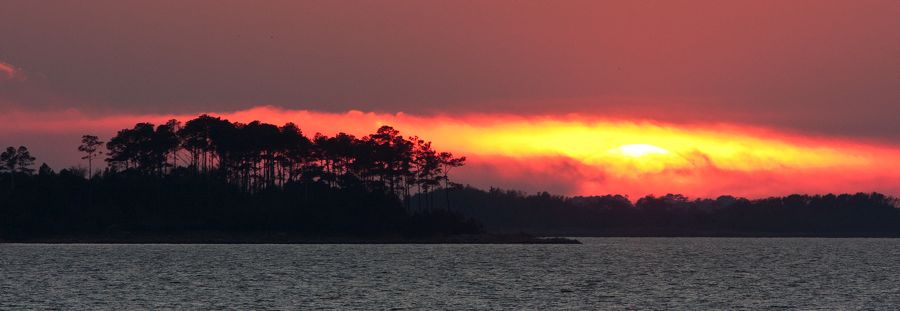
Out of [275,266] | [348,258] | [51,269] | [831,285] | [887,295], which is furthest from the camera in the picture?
[348,258]

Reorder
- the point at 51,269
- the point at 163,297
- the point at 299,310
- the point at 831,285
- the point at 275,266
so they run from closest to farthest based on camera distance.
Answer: the point at 299,310 → the point at 163,297 → the point at 831,285 → the point at 51,269 → the point at 275,266

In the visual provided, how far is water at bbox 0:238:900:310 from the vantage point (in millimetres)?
97000

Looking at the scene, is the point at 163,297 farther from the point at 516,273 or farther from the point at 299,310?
the point at 516,273

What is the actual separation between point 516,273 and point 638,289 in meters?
32.5

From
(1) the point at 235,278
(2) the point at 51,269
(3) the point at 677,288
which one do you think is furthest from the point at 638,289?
(2) the point at 51,269

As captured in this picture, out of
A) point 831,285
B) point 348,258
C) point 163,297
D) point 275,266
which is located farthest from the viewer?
point 348,258

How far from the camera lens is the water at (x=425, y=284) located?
318 ft

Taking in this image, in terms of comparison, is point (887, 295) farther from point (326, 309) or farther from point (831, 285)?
point (326, 309)

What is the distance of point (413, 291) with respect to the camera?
363ft

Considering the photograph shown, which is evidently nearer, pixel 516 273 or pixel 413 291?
pixel 413 291

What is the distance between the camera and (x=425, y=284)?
121 metres

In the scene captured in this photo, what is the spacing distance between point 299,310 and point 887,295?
191 feet

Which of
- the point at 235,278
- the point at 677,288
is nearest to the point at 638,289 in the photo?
the point at 677,288

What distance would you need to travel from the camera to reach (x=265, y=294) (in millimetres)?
105875
